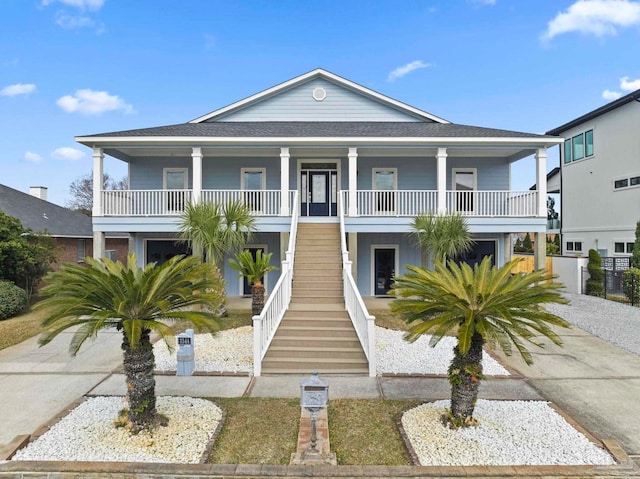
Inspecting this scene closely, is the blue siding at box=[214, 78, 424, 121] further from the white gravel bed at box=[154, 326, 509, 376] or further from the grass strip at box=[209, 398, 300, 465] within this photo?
the grass strip at box=[209, 398, 300, 465]

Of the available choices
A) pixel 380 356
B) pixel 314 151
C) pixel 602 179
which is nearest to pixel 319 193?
pixel 314 151

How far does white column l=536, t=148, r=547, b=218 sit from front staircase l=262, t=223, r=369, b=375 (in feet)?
24.3

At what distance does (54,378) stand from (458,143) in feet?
41.9

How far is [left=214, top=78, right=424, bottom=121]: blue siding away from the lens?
15.6 m

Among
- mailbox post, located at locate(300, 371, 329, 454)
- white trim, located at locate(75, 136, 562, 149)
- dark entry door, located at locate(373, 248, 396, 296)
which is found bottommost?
mailbox post, located at locate(300, 371, 329, 454)

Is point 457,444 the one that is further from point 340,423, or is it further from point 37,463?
point 37,463

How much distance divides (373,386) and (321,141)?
8.60 metres

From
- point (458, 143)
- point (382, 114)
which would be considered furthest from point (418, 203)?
point (382, 114)

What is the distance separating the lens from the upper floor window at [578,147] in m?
19.1

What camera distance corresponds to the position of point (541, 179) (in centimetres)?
1248

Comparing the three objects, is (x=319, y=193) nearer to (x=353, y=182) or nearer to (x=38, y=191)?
(x=353, y=182)

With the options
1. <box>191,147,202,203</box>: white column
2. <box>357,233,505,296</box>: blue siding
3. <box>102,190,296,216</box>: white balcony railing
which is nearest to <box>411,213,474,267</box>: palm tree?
<box>357,233,505,296</box>: blue siding

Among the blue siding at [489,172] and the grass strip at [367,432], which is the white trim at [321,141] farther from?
the grass strip at [367,432]

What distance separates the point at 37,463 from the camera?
3.94m
